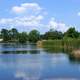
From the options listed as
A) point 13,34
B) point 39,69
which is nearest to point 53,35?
point 13,34

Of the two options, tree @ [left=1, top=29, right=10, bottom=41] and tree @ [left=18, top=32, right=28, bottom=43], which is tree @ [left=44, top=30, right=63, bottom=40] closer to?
tree @ [left=18, top=32, right=28, bottom=43]

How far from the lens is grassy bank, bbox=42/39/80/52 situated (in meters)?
61.7

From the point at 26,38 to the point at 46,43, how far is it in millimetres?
54785

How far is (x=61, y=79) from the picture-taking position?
61.4 ft

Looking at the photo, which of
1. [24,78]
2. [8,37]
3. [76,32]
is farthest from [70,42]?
[8,37]

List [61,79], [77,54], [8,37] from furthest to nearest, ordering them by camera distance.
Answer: [8,37], [77,54], [61,79]

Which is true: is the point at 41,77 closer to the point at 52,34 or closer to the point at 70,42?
the point at 70,42

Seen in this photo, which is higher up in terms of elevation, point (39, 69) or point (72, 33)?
point (72, 33)

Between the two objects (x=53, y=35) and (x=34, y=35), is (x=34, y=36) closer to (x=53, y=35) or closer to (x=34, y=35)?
(x=34, y=35)

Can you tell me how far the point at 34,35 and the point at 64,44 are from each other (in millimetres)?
55822

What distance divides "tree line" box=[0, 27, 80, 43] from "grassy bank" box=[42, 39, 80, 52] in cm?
375

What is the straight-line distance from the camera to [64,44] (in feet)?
225

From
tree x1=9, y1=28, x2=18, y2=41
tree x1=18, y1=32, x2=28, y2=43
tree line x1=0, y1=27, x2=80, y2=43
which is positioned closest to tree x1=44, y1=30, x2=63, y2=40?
tree line x1=0, y1=27, x2=80, y2=43

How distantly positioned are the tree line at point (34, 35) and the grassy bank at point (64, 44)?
3.75m
